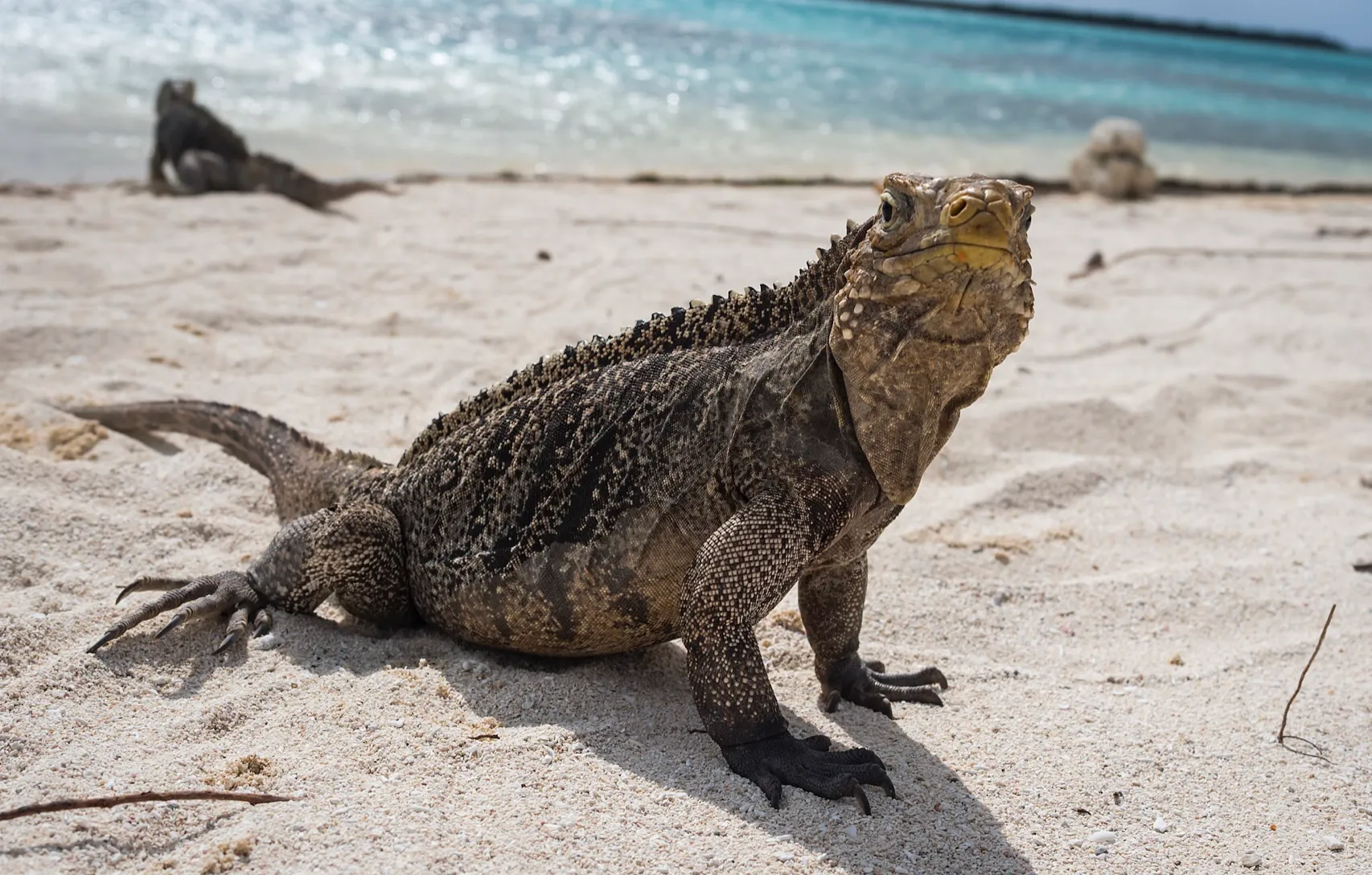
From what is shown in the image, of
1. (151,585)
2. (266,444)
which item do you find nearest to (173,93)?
(266,444)

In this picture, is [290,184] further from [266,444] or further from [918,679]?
Result: [918,679]

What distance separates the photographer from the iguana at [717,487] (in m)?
3.20

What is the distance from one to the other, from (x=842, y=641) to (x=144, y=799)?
88.5 inches

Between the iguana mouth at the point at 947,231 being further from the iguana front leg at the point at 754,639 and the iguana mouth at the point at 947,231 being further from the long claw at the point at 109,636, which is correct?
the long claw at the point at 109,636

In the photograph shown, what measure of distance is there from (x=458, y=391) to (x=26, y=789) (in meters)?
3.67

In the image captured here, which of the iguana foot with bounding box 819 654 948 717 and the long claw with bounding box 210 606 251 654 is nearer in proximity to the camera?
the long claw with bounding box 210 606 251 654

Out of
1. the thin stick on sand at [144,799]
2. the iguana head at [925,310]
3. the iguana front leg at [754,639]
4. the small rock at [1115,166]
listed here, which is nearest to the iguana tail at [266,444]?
the thin stick on sand at [144,799]

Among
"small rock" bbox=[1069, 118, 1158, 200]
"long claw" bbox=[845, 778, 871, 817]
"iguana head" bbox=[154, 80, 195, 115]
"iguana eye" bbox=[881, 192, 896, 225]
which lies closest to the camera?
"iguana eye" bbox=[881, 192, 896, 225]

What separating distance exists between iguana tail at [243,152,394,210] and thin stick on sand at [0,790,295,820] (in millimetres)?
8532

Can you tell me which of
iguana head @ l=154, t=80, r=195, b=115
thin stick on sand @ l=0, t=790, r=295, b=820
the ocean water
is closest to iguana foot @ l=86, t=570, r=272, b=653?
thin stick on sand @ l=0, t=790, r=295, b=820

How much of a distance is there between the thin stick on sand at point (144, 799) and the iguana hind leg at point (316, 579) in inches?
42.8

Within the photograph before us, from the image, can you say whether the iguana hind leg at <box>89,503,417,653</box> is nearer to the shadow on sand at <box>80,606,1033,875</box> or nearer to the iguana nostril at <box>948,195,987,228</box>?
the shadow on sand at <box>80,606,1033,875</box>

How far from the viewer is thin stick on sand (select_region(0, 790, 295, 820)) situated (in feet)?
9.70

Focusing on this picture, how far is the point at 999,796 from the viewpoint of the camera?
3676 millimetres
